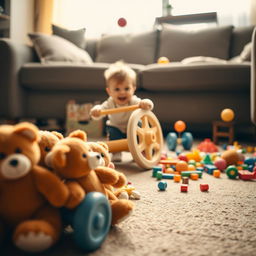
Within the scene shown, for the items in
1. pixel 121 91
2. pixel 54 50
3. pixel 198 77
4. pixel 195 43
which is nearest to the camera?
pixel 121 91

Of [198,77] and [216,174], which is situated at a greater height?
[198,77]

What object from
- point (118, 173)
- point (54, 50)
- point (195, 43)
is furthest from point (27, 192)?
point (195, 43)

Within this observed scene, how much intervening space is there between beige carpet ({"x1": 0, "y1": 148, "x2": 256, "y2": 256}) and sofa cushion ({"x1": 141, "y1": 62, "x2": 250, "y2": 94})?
1.12 meters

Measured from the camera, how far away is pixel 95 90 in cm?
229

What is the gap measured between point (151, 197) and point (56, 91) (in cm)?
164

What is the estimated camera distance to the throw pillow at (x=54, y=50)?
242 centimetres

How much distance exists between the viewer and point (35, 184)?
0.55 m

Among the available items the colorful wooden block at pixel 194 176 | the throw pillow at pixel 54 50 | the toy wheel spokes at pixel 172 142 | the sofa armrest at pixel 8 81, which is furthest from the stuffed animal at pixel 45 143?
the throw pillow at pixel 54 50

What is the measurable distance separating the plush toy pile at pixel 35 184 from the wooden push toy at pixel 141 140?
63 centimetres

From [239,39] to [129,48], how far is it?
0.99 metres

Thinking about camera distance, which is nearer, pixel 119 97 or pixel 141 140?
pixel 141 140

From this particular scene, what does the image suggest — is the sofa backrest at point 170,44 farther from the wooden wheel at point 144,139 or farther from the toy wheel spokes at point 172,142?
the wooden wheel at point 144,139

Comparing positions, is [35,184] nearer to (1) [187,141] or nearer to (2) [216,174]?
(2) [216,174]

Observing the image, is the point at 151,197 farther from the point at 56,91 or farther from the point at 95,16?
the point at 95,16
